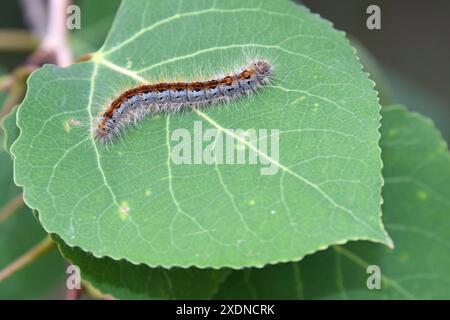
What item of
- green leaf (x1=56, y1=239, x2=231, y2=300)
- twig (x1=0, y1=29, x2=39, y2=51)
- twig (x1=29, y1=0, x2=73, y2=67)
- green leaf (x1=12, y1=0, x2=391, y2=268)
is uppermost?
twig (x1=0, y1=29, x2=39, y2=51)

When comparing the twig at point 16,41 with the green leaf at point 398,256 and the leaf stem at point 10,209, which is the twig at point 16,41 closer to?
the leaf stem at point 10,209

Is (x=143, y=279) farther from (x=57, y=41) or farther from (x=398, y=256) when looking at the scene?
(x=57, y=41)

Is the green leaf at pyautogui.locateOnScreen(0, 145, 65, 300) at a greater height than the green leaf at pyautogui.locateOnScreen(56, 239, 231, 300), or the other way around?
the green leaf at pyautogui.locateOnScreen(0, 145, 65, 300)

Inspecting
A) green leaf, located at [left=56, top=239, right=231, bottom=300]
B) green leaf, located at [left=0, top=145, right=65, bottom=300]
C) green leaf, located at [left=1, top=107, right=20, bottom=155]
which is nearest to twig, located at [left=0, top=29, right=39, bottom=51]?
green leaf, located at [left=0, top=145, right=65, bottom=300]

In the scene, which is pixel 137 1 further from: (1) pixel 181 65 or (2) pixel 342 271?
(2) pixel 342 271

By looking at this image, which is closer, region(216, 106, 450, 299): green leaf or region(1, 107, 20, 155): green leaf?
region(1, 107, 20, 155): green leaf

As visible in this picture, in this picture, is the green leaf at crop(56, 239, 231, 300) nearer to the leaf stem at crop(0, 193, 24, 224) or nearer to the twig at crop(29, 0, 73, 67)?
the twig at crop(29, 0, 73, 67)

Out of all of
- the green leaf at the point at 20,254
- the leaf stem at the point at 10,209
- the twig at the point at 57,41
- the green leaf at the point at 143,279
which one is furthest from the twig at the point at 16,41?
the green leaf at the point at 143,279
